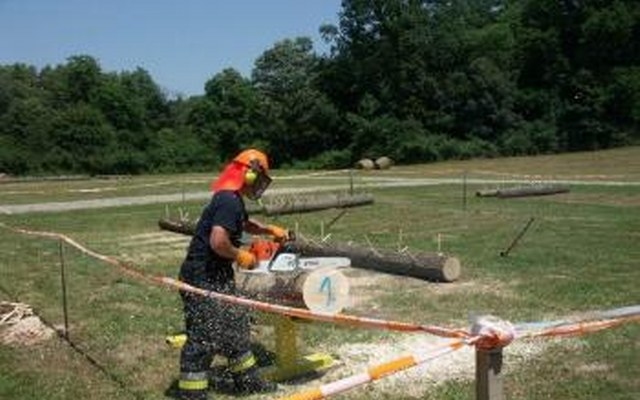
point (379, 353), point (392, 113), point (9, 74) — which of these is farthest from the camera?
point (9, 74)

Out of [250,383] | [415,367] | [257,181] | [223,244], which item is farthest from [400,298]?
[223,244]

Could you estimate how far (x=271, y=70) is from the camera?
80.6 metres

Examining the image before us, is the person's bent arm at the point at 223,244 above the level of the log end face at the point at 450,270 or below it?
above

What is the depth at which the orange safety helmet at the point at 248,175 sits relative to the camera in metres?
6.29

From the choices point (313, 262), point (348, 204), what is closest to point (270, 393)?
point (313, 262)

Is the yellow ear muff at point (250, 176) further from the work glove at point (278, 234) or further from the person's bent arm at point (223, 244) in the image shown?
the work glove at point (278, 234)

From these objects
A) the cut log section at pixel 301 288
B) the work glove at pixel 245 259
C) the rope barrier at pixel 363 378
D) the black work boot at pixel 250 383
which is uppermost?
the work glove at pixel 245 259

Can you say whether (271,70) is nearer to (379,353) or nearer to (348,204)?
(348,204)

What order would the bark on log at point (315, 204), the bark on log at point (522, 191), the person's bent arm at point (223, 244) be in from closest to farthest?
the person's bent arm at point (223, 244) < the bark on log at point (315, 204) < the bark on log at point (522, 191)

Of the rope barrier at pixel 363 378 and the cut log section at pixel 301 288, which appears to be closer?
the rope barrier at pixel 363 378

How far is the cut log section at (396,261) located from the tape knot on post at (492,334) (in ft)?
21.2

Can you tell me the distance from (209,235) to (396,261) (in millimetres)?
5370

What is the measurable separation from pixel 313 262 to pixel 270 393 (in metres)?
0.97

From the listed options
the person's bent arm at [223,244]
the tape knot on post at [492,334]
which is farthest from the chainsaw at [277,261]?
the tape knot on post at [492,334]
